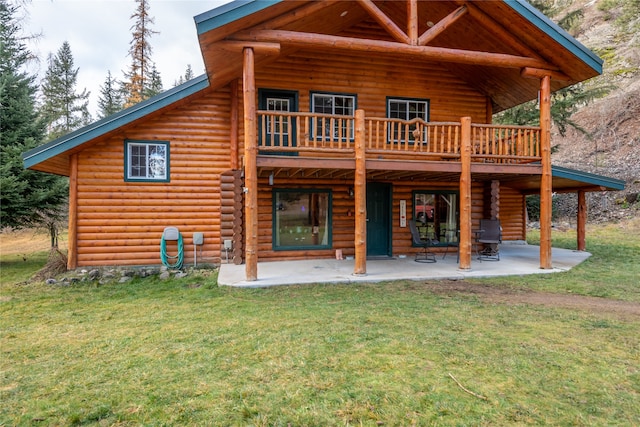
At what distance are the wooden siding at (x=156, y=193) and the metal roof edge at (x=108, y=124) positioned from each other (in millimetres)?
693

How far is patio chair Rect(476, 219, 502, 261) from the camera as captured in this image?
8867mm

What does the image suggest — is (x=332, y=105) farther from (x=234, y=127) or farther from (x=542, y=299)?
(x=542, y=299)

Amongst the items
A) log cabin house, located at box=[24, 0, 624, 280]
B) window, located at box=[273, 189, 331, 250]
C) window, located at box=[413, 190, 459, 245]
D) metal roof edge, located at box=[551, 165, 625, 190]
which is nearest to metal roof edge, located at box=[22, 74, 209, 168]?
log cabin house, located at box=[24, 0, 624, 280]

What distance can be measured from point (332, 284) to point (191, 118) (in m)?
5.57

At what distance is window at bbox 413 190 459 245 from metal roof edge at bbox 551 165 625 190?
2.53 m

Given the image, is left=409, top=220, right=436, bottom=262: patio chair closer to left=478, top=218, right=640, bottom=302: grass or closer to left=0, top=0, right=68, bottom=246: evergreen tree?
left=478, top=218, right=640, bottom=302: grass

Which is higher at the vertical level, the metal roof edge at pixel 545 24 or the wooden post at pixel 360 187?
the metal roof edge at pixel 545 24

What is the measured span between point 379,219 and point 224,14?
20.5 feet

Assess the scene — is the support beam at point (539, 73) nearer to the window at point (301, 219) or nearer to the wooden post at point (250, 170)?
the window at point (301, 219)

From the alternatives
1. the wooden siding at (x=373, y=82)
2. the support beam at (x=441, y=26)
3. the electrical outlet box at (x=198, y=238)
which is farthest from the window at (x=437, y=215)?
the electrical outlet box at (x=198, y=238)

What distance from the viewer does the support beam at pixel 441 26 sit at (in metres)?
7.16

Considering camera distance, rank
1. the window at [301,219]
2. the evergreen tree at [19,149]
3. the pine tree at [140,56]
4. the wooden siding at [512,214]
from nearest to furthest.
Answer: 1. the window at [301,219]
2. the evergreen tree at [19,149]
3. the wooden siding at [512,214]
4. the pine tree at [140,56]

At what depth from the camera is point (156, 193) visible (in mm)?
8594

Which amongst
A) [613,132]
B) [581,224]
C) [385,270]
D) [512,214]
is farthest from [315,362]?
[613,132]
